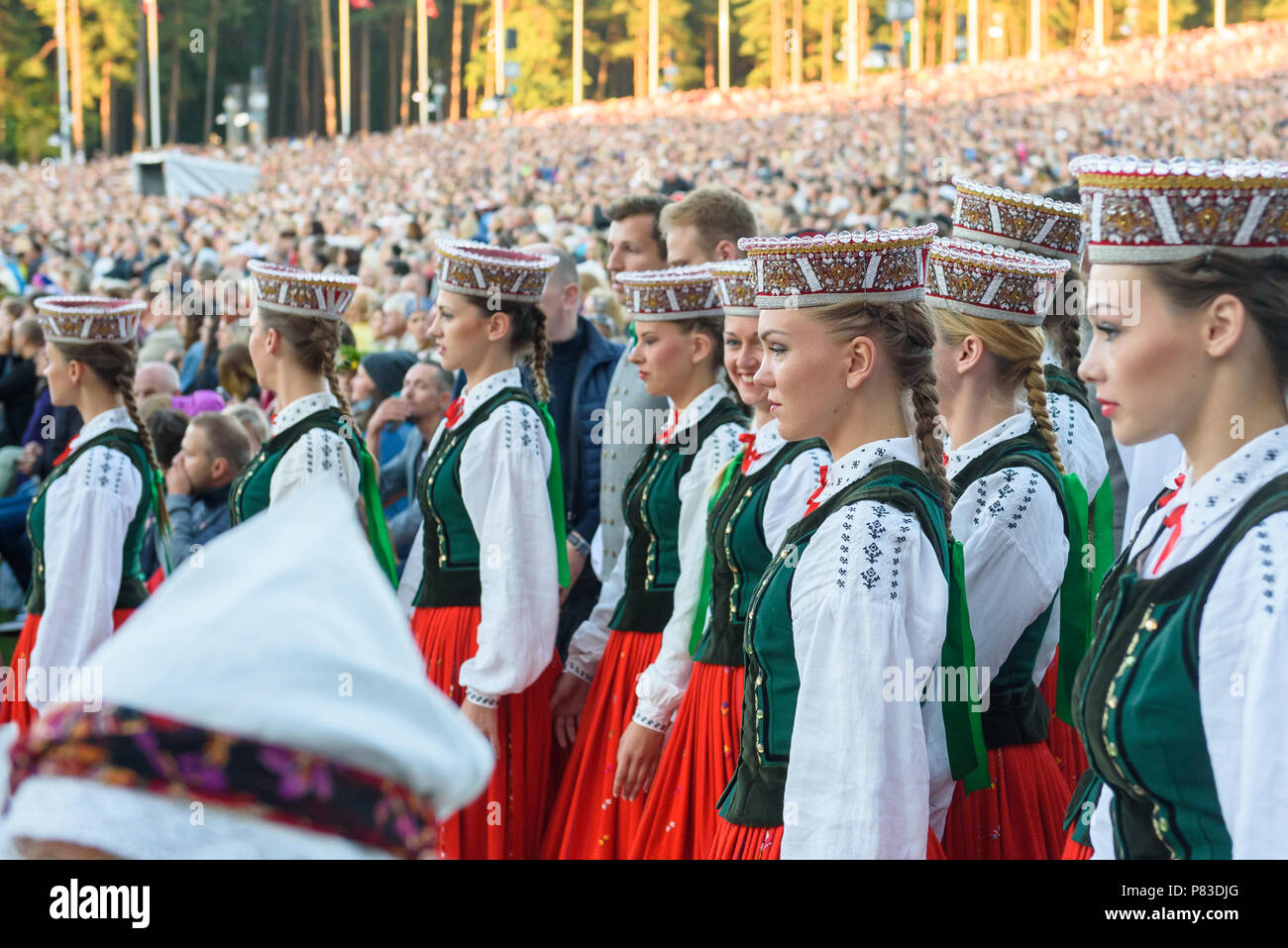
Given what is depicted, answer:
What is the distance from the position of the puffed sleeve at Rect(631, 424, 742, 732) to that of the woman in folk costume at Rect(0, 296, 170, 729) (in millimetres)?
1400

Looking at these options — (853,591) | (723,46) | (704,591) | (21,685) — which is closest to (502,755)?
(704,591)

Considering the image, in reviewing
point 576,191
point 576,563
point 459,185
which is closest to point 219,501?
point 576,563

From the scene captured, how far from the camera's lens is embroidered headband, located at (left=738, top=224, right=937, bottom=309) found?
83.6 inches

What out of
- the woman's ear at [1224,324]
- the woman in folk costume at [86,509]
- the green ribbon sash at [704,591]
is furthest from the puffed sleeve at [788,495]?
the woman in folk costume at [86,509]

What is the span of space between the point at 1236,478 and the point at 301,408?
2516mm

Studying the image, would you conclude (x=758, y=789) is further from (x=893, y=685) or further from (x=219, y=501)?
(x=219, y=501)

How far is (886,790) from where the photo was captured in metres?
1.84

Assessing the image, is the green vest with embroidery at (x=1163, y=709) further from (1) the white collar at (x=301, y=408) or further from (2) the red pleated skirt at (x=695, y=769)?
(1) the white collar at (x=301, y=408)

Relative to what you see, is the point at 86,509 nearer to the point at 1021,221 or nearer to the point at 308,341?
the point at 308,341

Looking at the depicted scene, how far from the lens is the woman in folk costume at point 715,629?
8.80 ft

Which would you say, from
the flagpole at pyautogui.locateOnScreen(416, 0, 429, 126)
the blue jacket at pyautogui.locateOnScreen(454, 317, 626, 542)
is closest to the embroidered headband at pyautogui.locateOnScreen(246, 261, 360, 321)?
the blue jacket at pyautogui.locateOnScreen(454, 317, 626, 542)

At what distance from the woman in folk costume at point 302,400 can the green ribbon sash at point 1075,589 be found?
5.76 ft

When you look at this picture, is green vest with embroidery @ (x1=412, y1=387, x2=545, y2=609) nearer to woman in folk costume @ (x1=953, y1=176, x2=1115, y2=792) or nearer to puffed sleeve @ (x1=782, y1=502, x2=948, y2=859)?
woman in folk costume @ (x1=953, y1=176, x2=1115, y2=792)

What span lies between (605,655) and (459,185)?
2182cm
